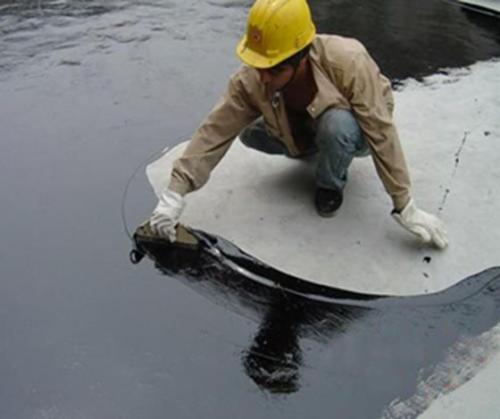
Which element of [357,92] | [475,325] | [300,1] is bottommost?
[475,325]

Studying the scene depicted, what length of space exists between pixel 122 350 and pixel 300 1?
1.39 meters

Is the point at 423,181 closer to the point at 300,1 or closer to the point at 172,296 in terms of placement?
the point at 300,1

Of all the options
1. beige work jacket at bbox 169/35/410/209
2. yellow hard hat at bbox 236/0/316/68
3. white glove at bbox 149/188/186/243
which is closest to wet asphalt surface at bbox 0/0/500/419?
white glove at bbox 149/188/186/243

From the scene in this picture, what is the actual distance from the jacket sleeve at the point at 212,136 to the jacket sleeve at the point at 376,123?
42cm

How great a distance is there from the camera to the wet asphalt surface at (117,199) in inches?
78.2

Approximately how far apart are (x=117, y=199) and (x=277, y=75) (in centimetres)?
101

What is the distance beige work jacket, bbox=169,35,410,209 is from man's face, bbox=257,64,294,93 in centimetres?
7

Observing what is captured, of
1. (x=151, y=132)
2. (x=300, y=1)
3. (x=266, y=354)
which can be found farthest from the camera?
(x=151, y=132)

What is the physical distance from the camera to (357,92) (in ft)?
7.78

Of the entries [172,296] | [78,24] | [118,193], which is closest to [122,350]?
[172,296]

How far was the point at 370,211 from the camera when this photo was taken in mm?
2775

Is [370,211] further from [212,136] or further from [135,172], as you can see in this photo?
[135,172]

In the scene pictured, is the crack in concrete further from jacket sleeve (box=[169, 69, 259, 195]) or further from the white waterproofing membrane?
jacket sleeve (box=[169, 69, 259, 195])

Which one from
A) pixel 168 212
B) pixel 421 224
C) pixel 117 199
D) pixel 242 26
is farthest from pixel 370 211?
pixel 242 26
